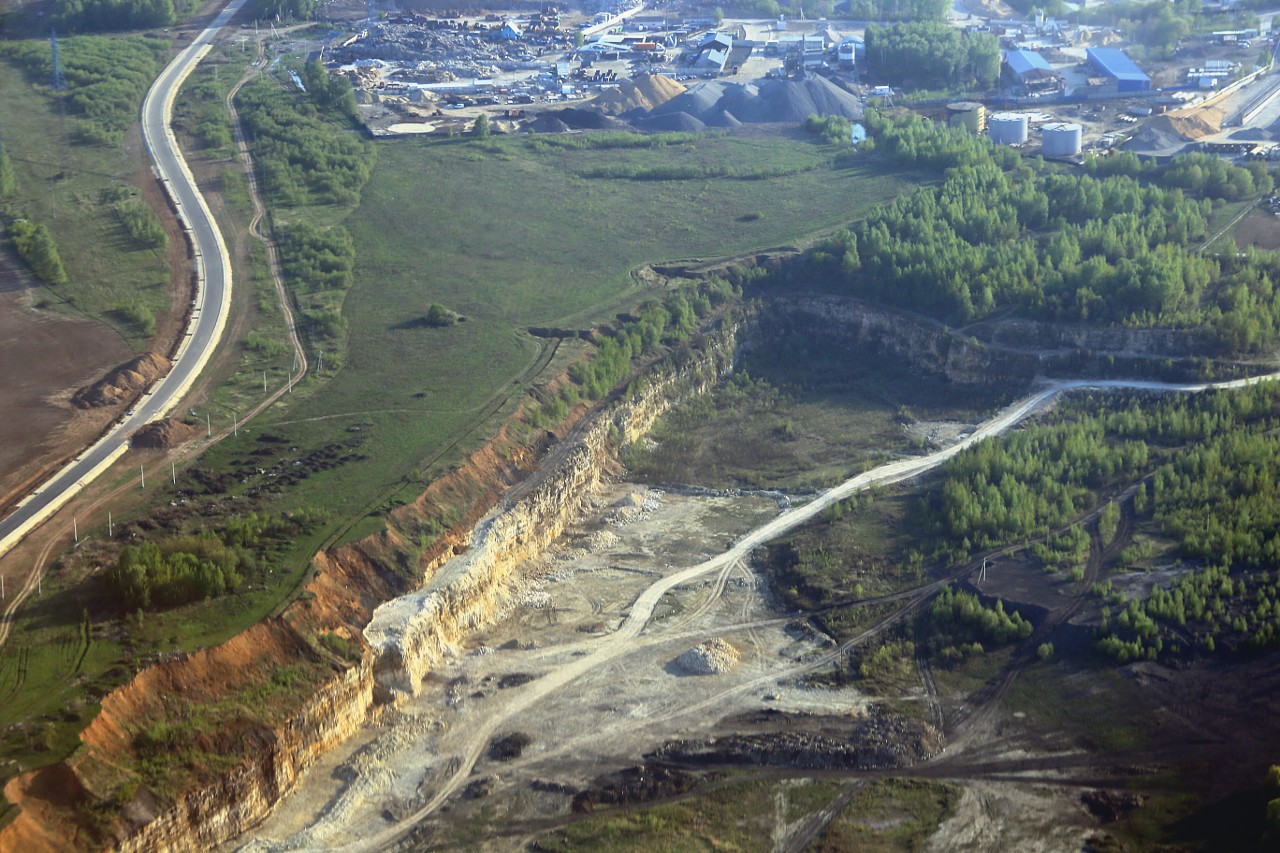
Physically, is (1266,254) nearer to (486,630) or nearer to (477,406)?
(477,406)

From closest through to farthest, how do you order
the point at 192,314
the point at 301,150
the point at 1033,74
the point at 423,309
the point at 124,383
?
the point at 124,383, the point at 192,314, the point at 423,309, the point at 301,150, the point at 1033,74

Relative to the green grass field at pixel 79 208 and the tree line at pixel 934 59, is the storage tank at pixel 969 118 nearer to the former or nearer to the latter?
the tree line at pixel 934 59

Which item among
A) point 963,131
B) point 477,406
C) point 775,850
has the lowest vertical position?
point 775,850

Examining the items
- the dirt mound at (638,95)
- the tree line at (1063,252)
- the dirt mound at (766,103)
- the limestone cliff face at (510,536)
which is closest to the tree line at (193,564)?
the limestone cliff face at (510,536)

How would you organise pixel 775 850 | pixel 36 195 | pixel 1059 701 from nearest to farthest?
pixel 775 850
pixel 1059 701
pixel 36 195

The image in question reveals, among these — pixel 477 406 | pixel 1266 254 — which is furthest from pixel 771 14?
pixel 477 406

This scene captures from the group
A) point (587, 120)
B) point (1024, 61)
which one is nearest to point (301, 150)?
point (587, 120)

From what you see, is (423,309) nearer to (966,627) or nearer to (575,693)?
(575,693)
